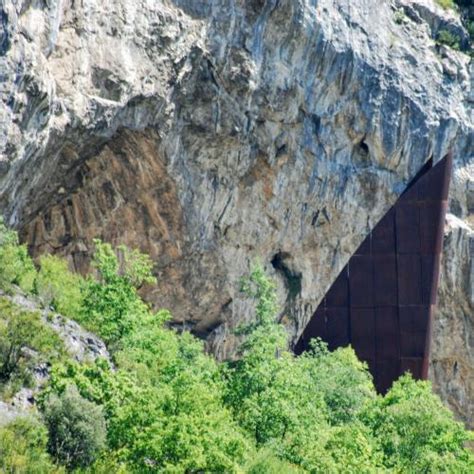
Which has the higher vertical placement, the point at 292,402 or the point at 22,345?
the point at 292,402

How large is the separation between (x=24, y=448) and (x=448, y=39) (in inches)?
1130

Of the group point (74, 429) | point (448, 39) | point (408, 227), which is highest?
point (448, 39)

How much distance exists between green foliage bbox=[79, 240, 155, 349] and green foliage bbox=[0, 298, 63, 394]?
404 cm

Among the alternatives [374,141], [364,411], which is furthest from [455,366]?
[364,411]

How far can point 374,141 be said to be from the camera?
4888cm

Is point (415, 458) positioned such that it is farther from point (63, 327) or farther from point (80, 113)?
point (80, 113)

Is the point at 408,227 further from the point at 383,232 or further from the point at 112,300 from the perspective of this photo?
the point at 112,300

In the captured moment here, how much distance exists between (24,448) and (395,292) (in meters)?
24.6

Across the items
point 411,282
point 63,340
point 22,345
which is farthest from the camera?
point 411,282

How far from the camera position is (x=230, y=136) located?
1766 inches

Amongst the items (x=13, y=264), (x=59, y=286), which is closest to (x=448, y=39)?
(x=59, y=286)

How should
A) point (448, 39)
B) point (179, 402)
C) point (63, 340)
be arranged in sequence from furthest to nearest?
point (448, 39) < point (63, 340) < point (179, 402)

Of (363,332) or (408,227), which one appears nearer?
(408,227)

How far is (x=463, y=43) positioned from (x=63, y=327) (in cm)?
2176
